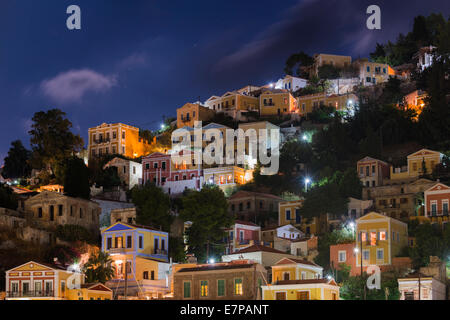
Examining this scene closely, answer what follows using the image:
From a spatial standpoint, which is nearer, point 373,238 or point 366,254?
point 366,254

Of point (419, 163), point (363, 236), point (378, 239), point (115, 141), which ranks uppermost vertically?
point (115, 141)

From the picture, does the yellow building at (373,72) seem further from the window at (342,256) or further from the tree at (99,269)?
the tree at (99,269)

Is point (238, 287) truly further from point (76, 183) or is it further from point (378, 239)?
point (76, 183)

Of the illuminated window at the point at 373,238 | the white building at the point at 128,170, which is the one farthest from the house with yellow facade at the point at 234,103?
the illuminated window at the point at 373,238

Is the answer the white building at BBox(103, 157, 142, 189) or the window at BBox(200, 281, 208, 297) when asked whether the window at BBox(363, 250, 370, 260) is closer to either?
the window at BBox(200, 281, 208, 297)

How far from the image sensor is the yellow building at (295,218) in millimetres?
73000

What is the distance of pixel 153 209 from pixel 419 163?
26405 millimetres

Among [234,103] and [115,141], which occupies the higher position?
[234,103]

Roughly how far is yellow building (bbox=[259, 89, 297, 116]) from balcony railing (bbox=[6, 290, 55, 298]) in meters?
60.7

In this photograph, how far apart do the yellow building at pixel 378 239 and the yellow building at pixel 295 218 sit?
8967 millimetres

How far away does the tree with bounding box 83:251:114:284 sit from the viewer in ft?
204

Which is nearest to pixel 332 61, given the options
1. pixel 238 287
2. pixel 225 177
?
pixel 225 177

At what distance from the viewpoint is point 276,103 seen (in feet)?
378

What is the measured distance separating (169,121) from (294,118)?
21428 mm
